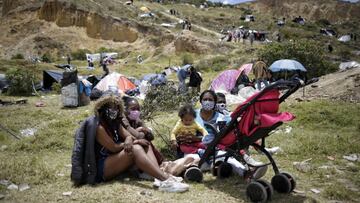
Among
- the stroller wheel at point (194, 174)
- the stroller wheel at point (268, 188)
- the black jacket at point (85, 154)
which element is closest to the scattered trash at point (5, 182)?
the black jacket at point (85, 154)

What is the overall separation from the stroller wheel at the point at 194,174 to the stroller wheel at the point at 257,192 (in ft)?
2.67

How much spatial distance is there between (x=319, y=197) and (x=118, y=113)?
2492 mm

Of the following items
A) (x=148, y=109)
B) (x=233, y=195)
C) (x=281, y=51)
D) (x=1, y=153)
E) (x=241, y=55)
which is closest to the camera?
(x=233, y=195)

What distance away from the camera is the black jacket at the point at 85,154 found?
4.99 metres

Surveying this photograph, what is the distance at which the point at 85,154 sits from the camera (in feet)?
16.4

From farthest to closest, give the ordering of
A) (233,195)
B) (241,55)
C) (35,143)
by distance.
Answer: (241,55)
(35,143)
(233,195)

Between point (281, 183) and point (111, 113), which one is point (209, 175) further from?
point (111, 113)

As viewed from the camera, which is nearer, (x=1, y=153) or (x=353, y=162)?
(x=353, y=162)

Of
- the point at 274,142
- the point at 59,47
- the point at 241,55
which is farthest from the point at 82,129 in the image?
the point at 59,47

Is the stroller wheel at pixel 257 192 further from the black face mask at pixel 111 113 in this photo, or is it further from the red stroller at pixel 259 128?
the black face mask at pixel 111 113

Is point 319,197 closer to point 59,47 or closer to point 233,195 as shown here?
point 233,195

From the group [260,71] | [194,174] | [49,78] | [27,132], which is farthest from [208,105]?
[49,78]

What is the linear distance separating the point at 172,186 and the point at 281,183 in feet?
3.95

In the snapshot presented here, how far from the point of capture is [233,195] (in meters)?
4.93
